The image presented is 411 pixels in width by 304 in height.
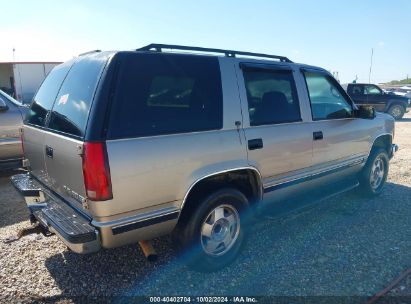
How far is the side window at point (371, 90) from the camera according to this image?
16719 millimetres

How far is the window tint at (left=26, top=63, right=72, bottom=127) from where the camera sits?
3.28 meters

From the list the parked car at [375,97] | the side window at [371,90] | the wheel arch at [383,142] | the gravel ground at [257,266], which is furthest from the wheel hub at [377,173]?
the side window at [371,90]

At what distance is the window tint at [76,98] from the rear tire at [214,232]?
3.95 ft

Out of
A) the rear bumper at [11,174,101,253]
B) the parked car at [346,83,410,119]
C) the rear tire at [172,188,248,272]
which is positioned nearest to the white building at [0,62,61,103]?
the parked car at [346,83,410,119]

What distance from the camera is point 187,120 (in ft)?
9.41

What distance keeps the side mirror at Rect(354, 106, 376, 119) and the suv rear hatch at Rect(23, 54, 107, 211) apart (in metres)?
3.53

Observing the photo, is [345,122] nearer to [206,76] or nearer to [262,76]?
[262,76]

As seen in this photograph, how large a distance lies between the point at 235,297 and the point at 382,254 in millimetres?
1742

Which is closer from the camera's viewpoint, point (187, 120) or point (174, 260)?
point (187, 120)

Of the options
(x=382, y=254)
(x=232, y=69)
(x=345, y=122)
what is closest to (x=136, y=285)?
(x=232, y=69)

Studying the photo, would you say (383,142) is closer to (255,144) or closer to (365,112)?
(365,112)

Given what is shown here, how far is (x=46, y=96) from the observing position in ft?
11.4

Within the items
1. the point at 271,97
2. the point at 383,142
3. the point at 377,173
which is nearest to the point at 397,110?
the point at 383,142

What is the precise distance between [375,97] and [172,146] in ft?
55.2
